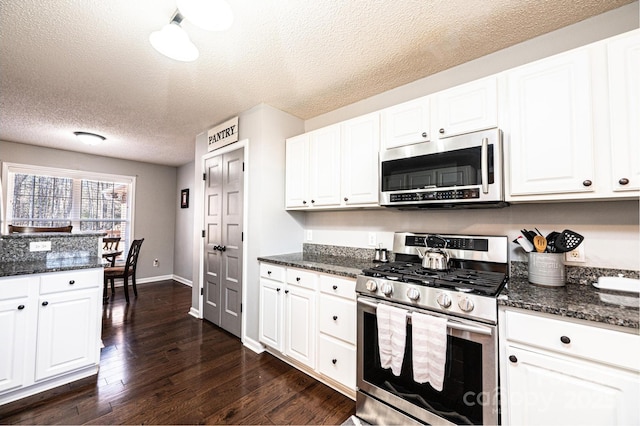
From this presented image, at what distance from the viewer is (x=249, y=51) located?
1.93 meters

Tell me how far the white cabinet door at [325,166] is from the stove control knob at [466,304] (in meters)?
1.29

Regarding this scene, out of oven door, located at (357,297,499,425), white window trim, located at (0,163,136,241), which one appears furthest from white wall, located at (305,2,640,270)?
white window trim, located at (0,163,136,241)

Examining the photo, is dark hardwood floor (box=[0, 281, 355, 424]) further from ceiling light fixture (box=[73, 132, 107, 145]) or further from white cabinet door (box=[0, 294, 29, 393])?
ceiling light fixture (box=[73, 132, 107, 145])

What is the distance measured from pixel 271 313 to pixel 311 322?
20.4 inches

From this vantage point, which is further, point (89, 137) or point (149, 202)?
point (149, 202)

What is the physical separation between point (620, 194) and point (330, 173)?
1.81 metres

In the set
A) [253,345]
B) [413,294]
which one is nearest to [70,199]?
[253,345]

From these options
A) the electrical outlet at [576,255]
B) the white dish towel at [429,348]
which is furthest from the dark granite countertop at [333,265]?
the electrical outlet at [576,255]

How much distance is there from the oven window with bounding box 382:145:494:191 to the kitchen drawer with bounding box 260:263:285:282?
118cm

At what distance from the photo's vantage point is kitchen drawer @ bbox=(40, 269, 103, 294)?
1.94 metres

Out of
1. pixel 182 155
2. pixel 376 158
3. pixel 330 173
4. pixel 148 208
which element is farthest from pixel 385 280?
pixel 148 208

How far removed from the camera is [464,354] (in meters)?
1.37

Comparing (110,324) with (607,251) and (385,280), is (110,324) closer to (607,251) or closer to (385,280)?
(385,280)

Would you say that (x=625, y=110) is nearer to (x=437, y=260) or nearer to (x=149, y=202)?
(x=437, y=260)
